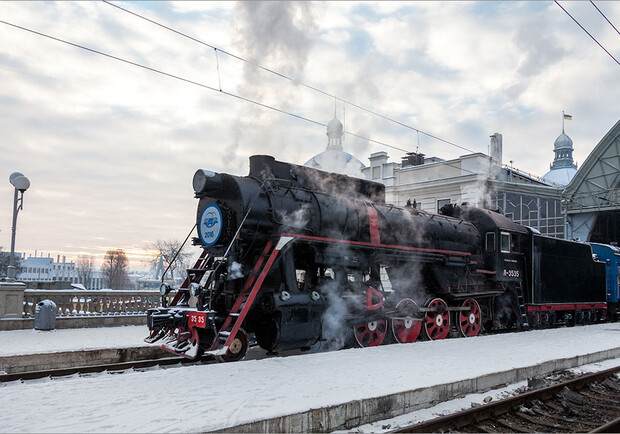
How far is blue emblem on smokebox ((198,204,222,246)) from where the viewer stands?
8.47 m

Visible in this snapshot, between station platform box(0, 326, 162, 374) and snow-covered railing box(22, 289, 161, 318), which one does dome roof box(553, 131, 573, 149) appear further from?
station platform box(0, 326, 162, 374)

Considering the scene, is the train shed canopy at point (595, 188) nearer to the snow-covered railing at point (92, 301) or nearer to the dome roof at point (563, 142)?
the snow-covered railing at point (92, 301)

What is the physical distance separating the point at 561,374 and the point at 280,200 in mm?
5942

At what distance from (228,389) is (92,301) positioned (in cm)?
1051

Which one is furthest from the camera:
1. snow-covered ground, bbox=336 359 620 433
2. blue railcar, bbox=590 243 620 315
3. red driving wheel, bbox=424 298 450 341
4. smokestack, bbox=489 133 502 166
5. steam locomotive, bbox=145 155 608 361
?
smokestack, bbox=489 133 502 166

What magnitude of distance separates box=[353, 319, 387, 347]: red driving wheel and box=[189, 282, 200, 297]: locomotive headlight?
3333mm

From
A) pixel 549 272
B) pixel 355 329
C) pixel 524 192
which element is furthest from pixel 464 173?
pixel 355 329

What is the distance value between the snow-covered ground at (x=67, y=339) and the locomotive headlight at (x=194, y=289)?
279 centimetres

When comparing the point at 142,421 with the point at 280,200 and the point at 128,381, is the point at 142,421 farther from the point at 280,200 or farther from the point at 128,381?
the point at 280,200

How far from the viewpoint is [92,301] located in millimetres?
14461

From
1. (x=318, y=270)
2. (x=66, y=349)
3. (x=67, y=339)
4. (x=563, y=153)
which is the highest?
(x=563, y=153)

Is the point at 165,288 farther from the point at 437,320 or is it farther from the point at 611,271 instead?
the point at 611,271

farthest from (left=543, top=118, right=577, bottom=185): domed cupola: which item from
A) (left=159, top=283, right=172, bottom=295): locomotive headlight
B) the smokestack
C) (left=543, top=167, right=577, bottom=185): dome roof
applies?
(left=159, top=283, right=172, bottom=295): locomotive headlight

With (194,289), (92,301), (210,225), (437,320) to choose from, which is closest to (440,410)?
(194,289)
